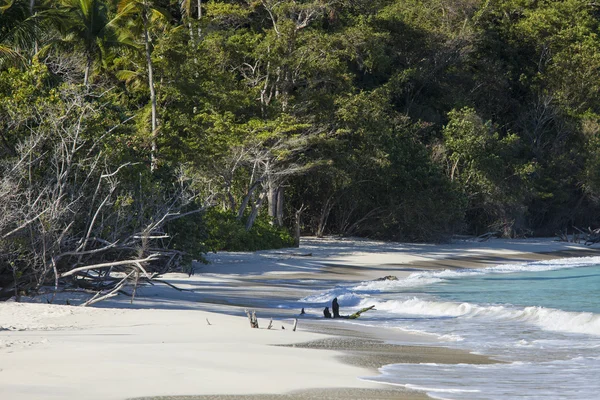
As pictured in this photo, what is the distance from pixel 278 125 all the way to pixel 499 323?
15843 mm

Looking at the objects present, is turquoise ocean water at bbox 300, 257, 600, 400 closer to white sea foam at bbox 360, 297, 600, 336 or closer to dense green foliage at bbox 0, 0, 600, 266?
white sea foam at bbox 360, 297, 600, 336

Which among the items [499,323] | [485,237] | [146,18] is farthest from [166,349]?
[485,237]

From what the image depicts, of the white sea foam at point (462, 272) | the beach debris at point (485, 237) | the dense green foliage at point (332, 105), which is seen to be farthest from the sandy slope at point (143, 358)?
the beach debris at point (485, 237)

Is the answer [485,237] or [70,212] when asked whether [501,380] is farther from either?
[485,237]

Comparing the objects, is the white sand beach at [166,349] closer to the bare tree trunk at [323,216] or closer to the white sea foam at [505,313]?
the white sea foam at [505,313]

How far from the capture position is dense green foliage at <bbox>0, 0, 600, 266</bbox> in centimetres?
2544

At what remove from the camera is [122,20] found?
28219 mm

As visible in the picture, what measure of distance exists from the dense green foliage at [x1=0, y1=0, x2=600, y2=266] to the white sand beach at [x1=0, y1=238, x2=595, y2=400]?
7.25 feet

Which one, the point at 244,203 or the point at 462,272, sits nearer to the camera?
A: the point at 462,272

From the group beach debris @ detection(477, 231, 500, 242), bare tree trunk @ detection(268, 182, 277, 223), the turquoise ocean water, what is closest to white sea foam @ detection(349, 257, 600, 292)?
the turquoise ocean water

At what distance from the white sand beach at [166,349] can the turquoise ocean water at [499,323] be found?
81 cm

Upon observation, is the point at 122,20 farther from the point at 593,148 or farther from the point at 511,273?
the point at 593,148

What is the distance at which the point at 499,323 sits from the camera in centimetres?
1456

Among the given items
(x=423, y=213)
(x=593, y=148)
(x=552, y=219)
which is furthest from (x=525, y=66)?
(x=423, y=213)
